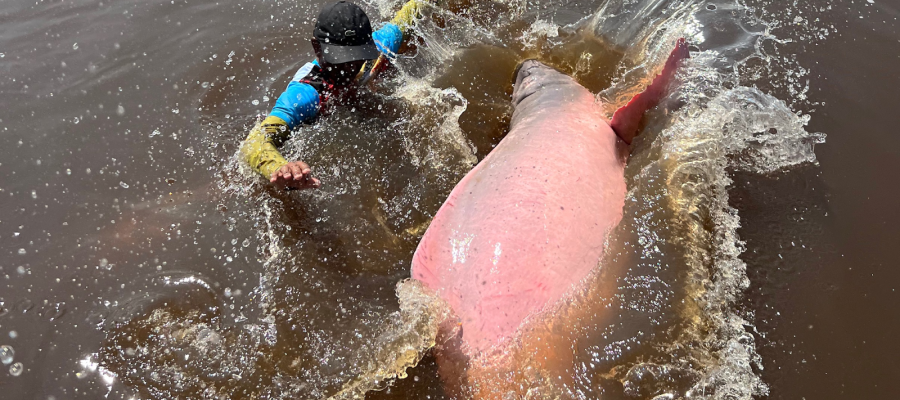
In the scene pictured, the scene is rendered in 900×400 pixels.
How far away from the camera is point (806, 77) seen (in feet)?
11.0

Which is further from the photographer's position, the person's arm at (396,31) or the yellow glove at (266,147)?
the person's arm at (396,31)

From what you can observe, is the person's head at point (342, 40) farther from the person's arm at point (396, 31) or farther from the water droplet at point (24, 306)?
the water droplet at point (24, 306)

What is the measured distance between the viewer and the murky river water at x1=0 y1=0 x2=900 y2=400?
2066mm

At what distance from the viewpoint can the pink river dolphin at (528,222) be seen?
6.46 feet

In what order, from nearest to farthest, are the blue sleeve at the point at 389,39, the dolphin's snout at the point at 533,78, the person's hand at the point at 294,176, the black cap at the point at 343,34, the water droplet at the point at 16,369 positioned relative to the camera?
the water droplet at the point at 16,369 < the person's hand at the point at 294,176 < the black cap at the point at 343,34 < the dolphin's snout at the point at 533,78 < the blue sleeve at the point at 389,39

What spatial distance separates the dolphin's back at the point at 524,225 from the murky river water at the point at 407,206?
102mm

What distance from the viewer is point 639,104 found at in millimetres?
2615

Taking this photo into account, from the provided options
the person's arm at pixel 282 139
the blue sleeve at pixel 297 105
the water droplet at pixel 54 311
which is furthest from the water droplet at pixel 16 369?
the blue sleeve at pixel 297 105

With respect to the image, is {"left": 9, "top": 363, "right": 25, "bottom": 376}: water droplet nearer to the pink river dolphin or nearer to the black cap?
the pink river dolphin

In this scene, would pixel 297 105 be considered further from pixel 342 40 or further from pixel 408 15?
pixel 408 15

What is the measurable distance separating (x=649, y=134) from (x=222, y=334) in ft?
7.62

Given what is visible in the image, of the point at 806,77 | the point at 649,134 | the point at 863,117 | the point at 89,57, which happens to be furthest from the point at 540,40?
the point at 89,57

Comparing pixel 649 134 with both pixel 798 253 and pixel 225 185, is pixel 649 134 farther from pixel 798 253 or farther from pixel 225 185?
pixel 225 185

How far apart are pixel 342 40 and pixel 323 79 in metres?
0.29
